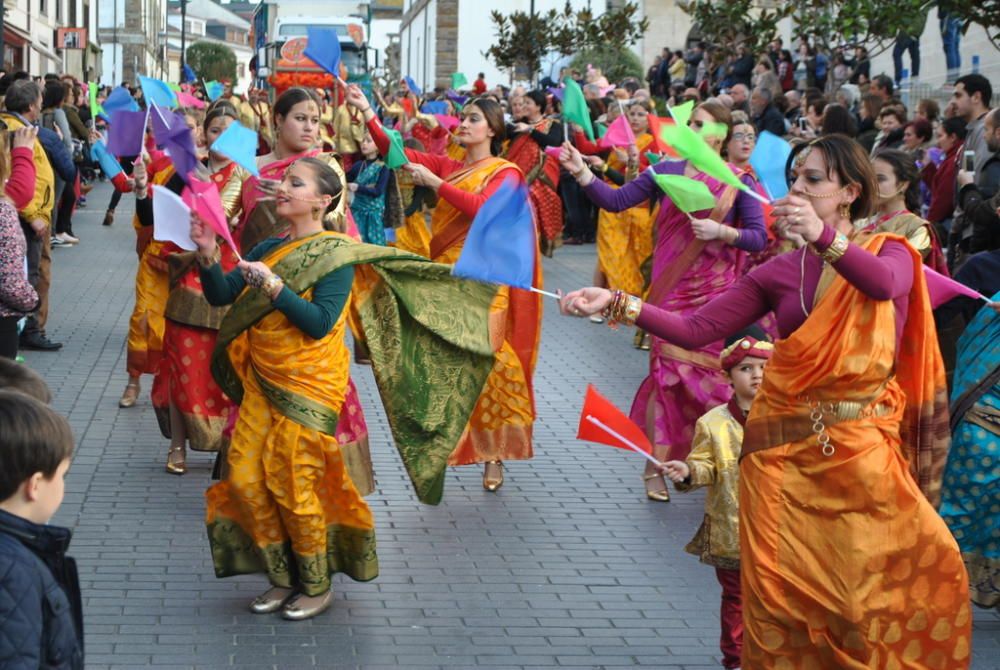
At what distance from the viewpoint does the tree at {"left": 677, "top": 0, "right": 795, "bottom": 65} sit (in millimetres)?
19438

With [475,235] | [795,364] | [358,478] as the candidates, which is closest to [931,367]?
[795,364]

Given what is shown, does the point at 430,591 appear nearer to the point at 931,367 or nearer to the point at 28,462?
the point at 931,367

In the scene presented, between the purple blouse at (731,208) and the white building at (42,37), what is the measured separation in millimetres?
33345

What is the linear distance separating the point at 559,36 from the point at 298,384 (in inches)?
1193

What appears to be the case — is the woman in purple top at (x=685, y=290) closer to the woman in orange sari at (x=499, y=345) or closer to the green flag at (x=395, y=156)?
the woman in orange sari at (x=499, y=345)

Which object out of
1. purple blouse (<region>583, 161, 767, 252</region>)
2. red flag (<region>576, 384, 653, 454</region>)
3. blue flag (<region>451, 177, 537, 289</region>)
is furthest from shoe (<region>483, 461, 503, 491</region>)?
blue flag (<region>451, 177, 537, 289</region>)

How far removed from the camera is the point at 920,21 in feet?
Result: 53.4

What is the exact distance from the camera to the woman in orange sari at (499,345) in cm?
807

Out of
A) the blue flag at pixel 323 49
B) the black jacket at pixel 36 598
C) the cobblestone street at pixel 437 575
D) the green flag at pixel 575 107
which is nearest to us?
the black jacket at pixel 36 598

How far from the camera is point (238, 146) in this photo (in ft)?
19.3

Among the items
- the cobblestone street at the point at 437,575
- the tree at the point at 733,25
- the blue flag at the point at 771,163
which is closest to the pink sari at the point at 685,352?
the cobblestone street at the point at 437,575

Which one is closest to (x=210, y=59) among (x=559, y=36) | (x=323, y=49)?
(x=559, y=36)

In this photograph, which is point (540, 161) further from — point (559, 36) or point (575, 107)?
point (559, 36)

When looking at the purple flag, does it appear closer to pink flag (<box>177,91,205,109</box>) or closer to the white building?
pink flag (<box>177,91,205,109</box>)
